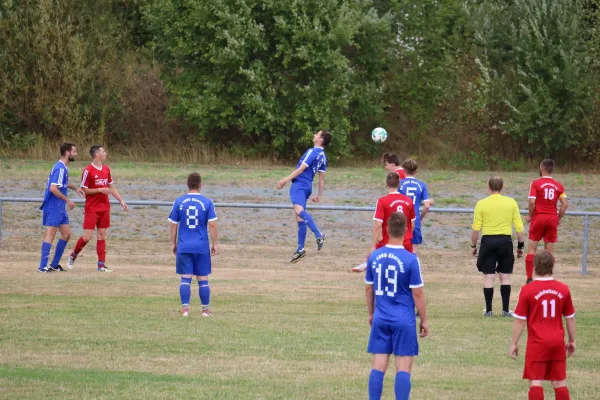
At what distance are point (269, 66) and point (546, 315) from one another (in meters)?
34.9

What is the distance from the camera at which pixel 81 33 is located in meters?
43.2

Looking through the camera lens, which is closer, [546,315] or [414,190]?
[546,315]

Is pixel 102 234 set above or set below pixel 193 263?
below

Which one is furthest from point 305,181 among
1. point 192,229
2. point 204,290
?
point 192,229

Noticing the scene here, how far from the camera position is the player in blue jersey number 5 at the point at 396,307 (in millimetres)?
8289

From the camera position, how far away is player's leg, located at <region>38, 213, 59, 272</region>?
Answer: 17547mm

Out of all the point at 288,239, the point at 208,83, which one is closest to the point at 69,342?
the point at 288,239

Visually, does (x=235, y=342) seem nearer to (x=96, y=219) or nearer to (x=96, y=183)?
(x=96, y=183)

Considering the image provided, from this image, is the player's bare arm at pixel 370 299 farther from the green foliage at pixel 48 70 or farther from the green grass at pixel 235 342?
the green foliage at pixel 48 70

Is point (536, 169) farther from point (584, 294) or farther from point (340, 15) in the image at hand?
point (584, 294)

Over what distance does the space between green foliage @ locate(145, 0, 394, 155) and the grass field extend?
16.0 metres

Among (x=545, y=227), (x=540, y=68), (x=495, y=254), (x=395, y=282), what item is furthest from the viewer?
(x=540, y=68)

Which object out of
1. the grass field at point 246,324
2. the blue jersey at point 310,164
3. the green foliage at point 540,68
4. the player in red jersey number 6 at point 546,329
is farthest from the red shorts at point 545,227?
the green foliage at point 540,68

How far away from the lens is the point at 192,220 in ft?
42.7
